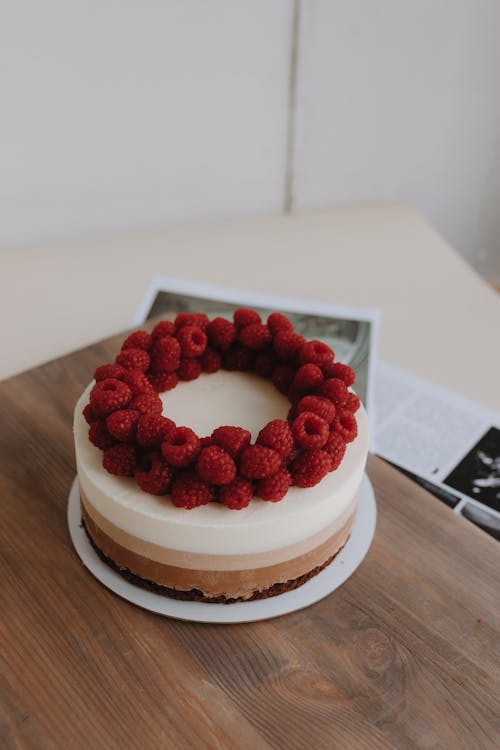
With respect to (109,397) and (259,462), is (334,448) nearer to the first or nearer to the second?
(259,462)

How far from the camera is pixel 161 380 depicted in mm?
858

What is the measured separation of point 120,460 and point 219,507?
0.36 ft

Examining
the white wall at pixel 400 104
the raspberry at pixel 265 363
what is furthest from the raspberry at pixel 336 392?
the white wall at pixel 400 104

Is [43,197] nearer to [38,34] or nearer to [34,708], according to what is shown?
[38,34]

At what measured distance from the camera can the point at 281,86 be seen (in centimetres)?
153

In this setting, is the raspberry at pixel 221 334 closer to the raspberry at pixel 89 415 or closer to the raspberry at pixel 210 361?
the raspberry at pixel 210 361

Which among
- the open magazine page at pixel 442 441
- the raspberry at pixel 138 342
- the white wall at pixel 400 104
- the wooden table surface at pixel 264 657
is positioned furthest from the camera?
the white wall at pixel 400 104

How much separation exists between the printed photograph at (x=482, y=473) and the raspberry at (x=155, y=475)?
459mm

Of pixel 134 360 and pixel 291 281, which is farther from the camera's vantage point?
pixel 291 281

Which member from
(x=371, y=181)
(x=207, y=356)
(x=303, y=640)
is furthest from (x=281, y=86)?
(x=303, y=640)

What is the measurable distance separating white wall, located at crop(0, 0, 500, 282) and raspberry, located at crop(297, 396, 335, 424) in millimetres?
856

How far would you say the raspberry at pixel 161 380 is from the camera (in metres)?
0.86

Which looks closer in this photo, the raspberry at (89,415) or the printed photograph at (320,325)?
the raspberry at (89,415)

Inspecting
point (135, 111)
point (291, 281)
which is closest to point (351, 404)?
point (291, 281)
